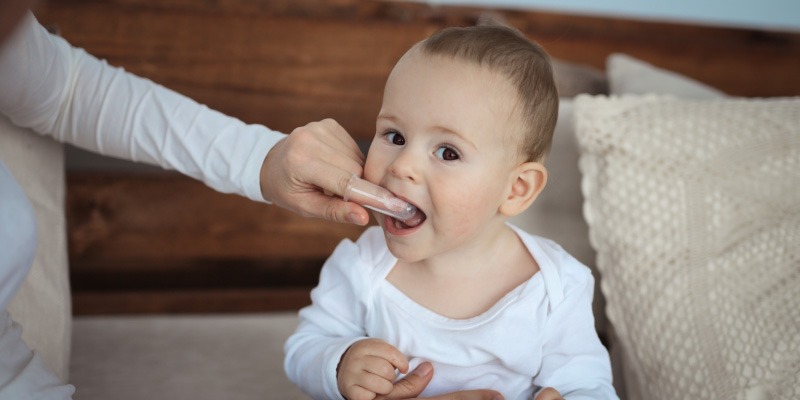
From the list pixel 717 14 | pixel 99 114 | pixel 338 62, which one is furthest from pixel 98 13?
pixel 717 14

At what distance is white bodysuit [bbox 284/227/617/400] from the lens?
0.96m

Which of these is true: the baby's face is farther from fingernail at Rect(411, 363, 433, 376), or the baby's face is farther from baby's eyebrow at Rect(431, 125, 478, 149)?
fingernail at Rect(411, 363, 433, 376)

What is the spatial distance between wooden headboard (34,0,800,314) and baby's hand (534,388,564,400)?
103 cm

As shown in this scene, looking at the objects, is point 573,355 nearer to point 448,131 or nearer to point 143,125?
point 448,131

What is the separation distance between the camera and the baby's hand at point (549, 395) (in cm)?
91

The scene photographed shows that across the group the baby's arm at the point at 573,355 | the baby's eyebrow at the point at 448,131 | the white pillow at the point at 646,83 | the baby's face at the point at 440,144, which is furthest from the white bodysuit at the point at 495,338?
the white pillow at the point at 646,83

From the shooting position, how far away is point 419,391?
36.7 inches

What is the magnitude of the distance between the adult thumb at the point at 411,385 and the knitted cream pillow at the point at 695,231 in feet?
1.29

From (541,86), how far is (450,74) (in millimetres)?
120

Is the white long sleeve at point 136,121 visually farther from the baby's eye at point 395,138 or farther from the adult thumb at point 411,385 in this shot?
the adult thumb at point 411,385

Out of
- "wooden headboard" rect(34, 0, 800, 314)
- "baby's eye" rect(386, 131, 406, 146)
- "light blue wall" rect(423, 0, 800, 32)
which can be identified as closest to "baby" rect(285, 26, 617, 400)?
"baby's eye" rect(386, 131, 406, 146)

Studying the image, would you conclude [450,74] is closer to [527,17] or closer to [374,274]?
[374,274]

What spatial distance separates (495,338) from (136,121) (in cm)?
56

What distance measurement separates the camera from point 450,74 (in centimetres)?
87
